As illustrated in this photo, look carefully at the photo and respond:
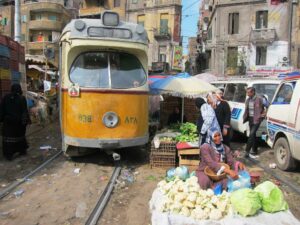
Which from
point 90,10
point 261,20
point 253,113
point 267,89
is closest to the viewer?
point 253,113

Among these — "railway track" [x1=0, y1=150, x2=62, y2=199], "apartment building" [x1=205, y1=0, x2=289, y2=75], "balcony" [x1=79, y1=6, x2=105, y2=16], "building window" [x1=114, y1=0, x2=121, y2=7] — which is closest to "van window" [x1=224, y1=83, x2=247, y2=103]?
"railway track" [x1=0, y1=150, x2=62, y2=199]

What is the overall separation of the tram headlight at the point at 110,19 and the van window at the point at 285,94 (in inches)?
167

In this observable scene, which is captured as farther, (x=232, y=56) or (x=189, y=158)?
(x=232, y=56)

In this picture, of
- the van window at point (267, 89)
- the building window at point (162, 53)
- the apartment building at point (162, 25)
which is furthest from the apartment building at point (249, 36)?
the van window at point (267, 89)

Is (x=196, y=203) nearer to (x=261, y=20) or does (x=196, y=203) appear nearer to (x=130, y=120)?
(x=130, y=120)

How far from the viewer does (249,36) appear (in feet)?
147

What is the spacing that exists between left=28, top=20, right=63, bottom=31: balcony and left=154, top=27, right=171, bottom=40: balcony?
19.4 meters

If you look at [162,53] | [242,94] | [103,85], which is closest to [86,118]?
[103,85]

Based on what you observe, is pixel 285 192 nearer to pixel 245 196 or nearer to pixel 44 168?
pixel 245 196

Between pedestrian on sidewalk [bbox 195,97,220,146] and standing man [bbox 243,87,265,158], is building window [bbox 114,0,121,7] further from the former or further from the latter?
pedestrian on sidewalk [bbox 195,97,220,146]

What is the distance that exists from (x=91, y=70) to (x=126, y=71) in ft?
2.66

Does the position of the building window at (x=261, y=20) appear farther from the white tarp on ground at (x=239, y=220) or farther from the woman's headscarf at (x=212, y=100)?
the white tarp on ground at (x=239, y=220)

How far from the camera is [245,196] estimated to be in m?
5.22

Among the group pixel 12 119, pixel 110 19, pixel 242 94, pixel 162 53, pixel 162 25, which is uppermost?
pixel 162 25
